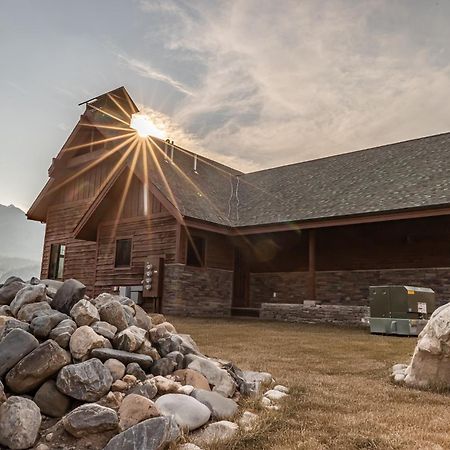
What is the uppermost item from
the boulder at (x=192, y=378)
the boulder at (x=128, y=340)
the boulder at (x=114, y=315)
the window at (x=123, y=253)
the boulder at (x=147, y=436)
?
the window at (x=123, y=253)

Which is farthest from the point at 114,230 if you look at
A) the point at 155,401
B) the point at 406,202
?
the point at 155,401

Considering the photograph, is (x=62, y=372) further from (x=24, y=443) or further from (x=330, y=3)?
(x=330, y=3)

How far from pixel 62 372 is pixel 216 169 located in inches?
825

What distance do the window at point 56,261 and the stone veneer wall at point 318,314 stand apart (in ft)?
40.6

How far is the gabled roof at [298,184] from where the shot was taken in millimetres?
15203

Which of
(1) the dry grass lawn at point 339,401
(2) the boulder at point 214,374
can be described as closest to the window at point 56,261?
(1) the dry grass lawn at point 339,401

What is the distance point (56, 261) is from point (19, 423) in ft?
70.8

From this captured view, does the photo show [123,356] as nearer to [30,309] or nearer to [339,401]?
[30,309]

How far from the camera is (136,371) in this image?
175 inches

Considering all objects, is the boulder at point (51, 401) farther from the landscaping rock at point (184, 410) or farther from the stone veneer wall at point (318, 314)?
the stone veneer wall at point (318, 314)

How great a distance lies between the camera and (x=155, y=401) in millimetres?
3994

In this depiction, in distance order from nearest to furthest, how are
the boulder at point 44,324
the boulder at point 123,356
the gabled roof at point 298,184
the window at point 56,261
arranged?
the boulder at point 123,356 → the boulder at point 44,324 → the gabled roof at point 298,184 → the window at point 56,261

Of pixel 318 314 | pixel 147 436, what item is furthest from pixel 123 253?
pixel 147 436

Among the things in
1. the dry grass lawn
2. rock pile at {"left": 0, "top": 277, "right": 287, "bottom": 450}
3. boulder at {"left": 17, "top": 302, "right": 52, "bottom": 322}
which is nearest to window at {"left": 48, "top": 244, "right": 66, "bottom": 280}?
the dry grass lawn
